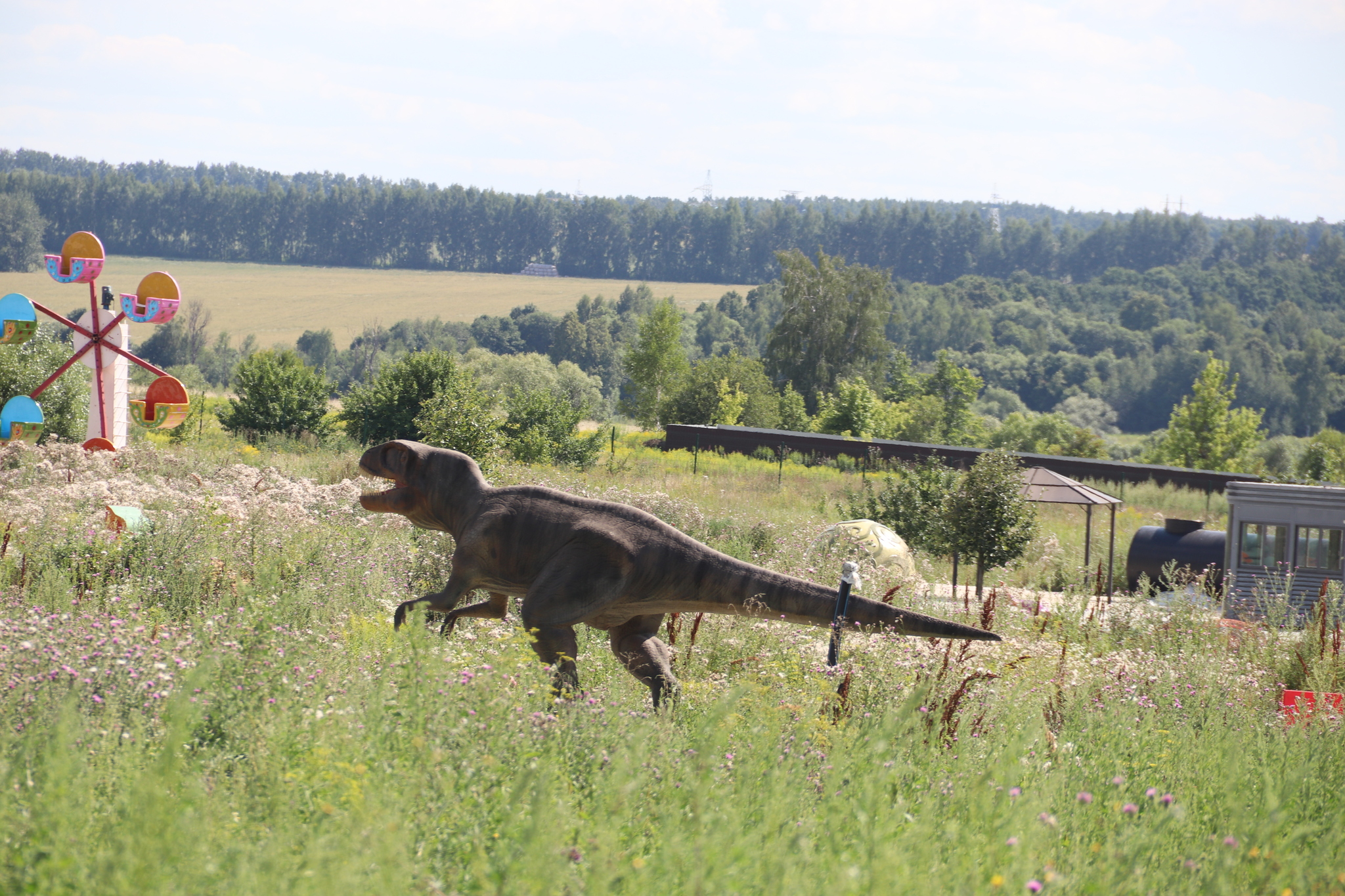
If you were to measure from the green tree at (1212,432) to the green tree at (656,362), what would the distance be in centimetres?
2190

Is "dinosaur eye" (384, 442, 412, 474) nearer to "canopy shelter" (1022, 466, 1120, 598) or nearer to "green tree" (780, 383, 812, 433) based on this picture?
"canopy shelter" (1022, 466, 1120, 598)

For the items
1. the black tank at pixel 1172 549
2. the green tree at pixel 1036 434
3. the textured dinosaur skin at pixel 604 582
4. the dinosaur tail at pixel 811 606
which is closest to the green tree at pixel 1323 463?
the green tree at pixel 1036 434

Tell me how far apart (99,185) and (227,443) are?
101 meters

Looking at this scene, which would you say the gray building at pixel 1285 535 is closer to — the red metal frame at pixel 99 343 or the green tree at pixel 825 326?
the red metal frame at pixel 99 343

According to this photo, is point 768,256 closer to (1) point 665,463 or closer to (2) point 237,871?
(1) point 665,463

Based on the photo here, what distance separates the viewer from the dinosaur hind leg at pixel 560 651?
5367mm

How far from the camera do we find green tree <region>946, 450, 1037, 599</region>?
524 inches

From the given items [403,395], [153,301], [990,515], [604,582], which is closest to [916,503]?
[990,515]

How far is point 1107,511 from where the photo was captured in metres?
24.5

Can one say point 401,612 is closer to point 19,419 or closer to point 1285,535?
point 19,419

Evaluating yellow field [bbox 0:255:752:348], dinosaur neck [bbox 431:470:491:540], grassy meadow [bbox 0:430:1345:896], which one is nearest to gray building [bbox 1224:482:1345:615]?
grassy meadow [bbox 0:430:1345:896]

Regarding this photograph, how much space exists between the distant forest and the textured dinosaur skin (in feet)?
367

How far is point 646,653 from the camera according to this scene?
5.68 meters

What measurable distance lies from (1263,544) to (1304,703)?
8.23 metres
